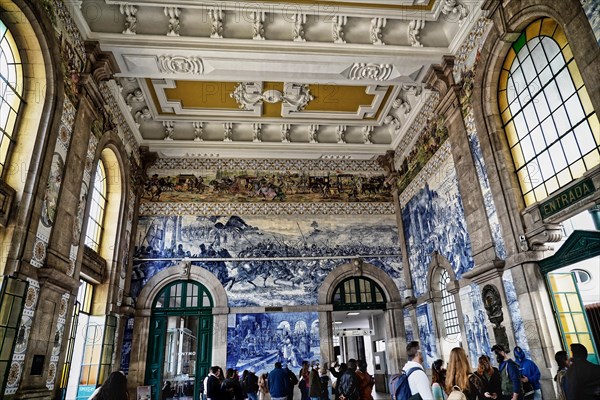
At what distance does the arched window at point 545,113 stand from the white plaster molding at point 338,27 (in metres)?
3.41

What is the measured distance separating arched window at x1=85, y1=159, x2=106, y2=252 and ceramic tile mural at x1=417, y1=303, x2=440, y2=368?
871cm

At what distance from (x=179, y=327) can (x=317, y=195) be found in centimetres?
581

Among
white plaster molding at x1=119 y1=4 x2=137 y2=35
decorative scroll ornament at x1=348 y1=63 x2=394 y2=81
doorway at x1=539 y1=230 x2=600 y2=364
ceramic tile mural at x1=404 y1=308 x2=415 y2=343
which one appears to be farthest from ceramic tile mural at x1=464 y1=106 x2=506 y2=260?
white plaster molding at x1=119 y1=4 x2=137 y2=35

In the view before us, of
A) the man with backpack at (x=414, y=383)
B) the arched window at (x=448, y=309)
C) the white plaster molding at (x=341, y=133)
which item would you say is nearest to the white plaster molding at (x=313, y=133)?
the white plaster molding at (x=341, y=133)

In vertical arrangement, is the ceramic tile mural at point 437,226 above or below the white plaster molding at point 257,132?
below

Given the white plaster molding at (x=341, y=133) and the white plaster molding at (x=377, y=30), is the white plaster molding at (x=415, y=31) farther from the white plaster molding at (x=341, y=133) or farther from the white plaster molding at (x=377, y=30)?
the white plaster molding at (x=341, y=133)

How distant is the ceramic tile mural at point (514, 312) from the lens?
6680mm

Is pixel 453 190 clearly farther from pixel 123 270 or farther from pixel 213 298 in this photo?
pixel 123 270

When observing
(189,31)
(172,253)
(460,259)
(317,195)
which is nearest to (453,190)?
(460,259)

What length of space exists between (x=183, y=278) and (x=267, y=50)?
22.5ft

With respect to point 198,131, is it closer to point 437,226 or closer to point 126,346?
point 126,346

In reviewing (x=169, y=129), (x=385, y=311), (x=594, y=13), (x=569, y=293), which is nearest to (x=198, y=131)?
(x=169, y=129)

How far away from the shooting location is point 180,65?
356 inches

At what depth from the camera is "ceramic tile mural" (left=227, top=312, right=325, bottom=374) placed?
1109 centimetres
